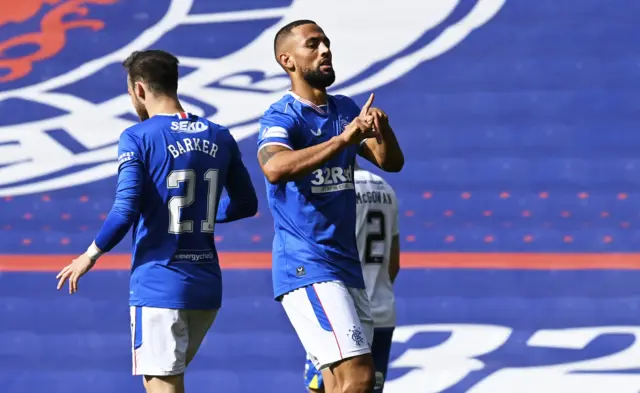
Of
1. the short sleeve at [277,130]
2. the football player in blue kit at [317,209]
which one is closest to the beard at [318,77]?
the football player in blue kit at [317,209]

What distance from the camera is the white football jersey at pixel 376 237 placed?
4617 mm

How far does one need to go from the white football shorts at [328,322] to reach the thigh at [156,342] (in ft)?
1.47

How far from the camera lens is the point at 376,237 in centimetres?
464

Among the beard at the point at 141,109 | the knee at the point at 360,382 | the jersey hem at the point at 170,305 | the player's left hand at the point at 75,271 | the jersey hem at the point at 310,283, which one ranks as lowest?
the knee at the point at 360,382

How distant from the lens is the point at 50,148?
23.0 ft

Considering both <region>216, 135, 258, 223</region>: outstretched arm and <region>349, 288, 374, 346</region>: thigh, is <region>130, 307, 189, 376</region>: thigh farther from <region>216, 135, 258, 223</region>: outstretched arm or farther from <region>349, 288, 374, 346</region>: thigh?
<region>349, 288, 374, 346</region>: thigh

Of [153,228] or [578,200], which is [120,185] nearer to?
[153,228]

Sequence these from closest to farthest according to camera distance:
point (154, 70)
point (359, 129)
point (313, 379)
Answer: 1. point (359, 129)
2. point (154, 70)
3. point (313, 379)

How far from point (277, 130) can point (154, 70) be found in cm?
60

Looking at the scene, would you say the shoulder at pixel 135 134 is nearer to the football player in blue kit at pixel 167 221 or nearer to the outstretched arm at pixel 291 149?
the football player in blue kit at pixel 167 221

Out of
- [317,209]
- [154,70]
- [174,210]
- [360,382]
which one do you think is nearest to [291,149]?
[317,209]

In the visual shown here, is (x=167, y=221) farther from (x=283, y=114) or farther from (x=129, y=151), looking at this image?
(x=283, y=114)

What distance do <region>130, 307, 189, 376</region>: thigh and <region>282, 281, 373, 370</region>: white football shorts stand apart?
45 centimetres

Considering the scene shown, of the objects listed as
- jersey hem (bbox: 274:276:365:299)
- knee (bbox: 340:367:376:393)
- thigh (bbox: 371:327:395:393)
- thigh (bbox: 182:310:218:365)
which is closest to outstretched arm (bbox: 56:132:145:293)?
thigh (bbox: 182:310:218:365)
